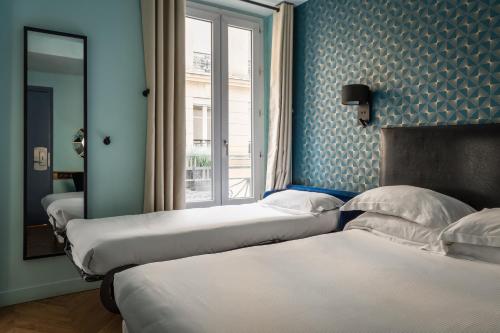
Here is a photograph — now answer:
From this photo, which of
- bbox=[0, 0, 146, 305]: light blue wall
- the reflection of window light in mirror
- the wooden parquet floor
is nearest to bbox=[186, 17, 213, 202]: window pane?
bbox=[0, 0, 146, 305]: light blue wall

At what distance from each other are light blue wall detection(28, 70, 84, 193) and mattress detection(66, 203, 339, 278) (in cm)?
48

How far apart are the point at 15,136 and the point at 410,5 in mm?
3106

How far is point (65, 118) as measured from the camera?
2.88 m

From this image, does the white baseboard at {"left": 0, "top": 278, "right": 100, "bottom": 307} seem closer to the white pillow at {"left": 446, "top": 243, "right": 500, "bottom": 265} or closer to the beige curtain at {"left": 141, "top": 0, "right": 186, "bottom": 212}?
the beige curtain at {"left": 141, "top": 0, "right": 186, "bottom": 212}

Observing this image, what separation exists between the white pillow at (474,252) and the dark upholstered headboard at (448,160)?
0.47 meters

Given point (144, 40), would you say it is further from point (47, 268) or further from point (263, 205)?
point (47, 268)

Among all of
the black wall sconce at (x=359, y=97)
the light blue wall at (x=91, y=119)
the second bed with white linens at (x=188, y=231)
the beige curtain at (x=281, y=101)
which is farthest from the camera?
the beige curtain at (x=281, y=101)

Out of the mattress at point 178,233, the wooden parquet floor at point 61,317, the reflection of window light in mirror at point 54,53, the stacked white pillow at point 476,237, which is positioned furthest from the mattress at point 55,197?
the stacked white pillow at point 476,237

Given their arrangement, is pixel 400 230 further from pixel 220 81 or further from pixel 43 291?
pixel 43 291

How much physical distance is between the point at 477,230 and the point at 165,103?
8.36 ft

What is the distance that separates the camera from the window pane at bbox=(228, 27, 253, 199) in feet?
12.7

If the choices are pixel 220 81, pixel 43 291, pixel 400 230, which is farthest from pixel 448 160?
pixel 43 291

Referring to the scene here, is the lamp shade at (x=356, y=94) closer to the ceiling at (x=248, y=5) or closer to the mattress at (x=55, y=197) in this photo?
the ceiling at (x=248, y=5)

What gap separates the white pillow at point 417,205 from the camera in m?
2.07
